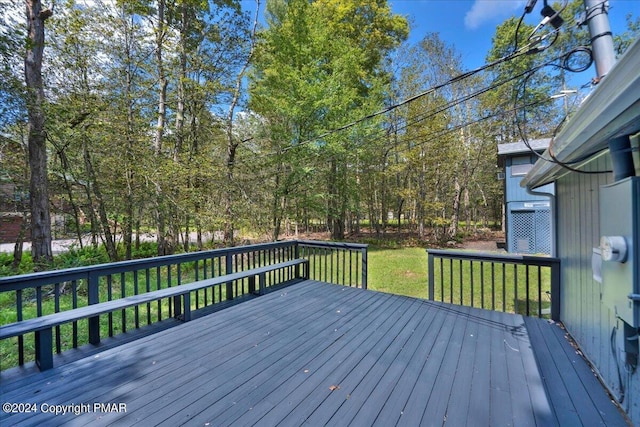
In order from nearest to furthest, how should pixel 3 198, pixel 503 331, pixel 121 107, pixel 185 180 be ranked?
pixel 503 331, pixel 3 198, pixel 121 107, pixel 185 180

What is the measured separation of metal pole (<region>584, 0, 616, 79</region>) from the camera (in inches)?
81.9

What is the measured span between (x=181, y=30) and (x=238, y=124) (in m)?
2.91

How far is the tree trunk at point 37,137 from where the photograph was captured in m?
4.62

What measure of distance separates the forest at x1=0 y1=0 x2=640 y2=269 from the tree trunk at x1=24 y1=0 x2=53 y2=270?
26 mm

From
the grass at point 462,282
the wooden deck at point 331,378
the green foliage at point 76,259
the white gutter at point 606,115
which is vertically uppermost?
the white gutter at point 606,115

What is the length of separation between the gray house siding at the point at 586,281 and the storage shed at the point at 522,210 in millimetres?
6543

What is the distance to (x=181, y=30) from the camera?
7086 millimetres

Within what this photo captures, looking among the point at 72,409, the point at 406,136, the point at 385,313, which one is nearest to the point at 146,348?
the point at 72,409

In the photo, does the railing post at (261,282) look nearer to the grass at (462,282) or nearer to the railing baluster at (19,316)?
the railing baluster at (19,316)

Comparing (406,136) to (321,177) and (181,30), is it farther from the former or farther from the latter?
(181,30)

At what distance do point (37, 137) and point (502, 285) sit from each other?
838 cm

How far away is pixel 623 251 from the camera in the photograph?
4.39ft

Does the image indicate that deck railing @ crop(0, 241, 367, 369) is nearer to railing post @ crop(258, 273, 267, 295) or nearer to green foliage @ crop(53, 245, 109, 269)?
railing post @ crop(258, 273, 267, 295)

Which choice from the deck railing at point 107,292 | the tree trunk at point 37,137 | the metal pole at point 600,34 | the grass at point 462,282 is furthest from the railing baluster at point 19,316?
the metal pole at point 600,34
